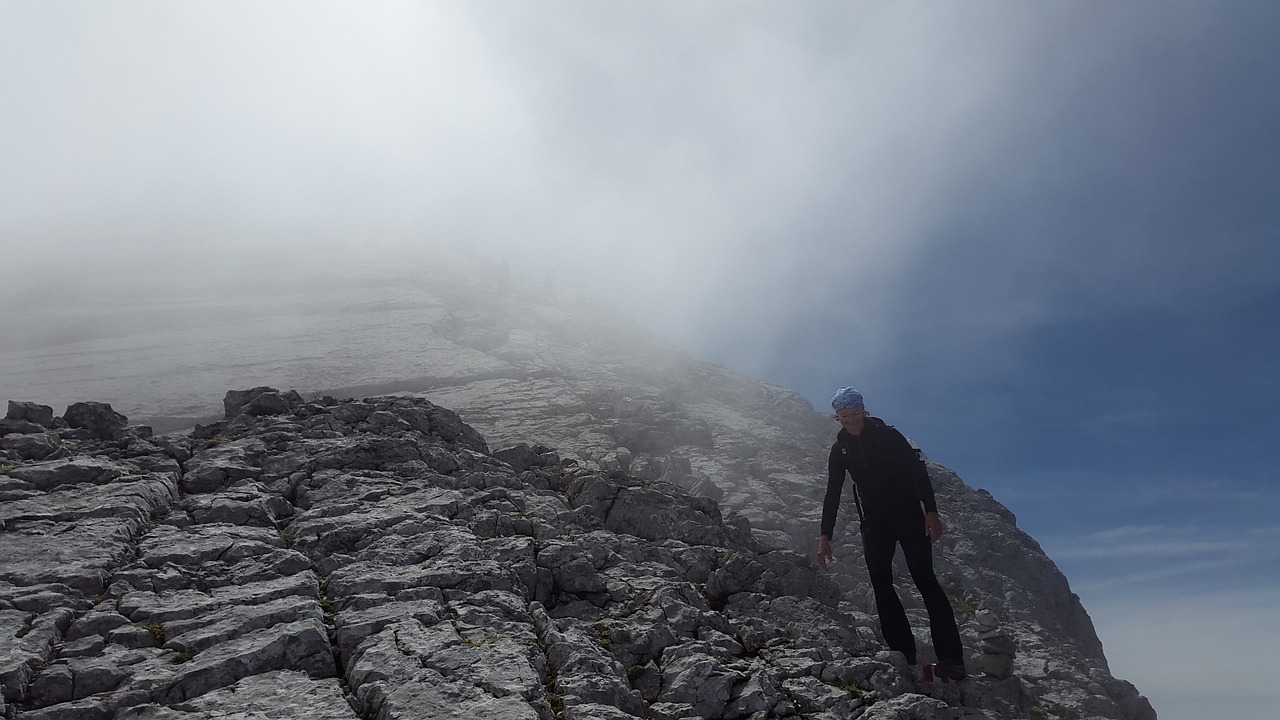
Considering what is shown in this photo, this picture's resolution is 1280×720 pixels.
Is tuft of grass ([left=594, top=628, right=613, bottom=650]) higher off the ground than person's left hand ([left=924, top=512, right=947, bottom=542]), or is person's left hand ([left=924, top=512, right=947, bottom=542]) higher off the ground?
person's left hand ([left=924, top=512, right=947, bottom=542])

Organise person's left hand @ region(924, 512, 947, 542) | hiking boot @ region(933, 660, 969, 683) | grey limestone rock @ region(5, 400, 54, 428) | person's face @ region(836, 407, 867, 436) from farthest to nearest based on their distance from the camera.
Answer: grey limestone rock @ region(5, 400, 54, 428) → person's face @ region(836, 407, 867, 436) → person's left hand @ region(924, 512, 947, 542) → hiking boot @ region(933, 660, 969, 683)

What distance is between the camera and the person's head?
15500mm

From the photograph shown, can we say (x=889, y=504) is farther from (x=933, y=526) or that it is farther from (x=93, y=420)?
(x=93, y=420)

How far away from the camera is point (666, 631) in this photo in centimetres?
1371

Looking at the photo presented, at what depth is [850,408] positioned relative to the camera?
50.8 ft

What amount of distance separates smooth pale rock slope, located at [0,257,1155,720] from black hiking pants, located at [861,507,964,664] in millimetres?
748

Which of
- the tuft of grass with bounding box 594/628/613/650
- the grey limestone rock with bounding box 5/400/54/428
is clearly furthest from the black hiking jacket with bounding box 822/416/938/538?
the grey limestone rock with bounding box 5/400/54/428

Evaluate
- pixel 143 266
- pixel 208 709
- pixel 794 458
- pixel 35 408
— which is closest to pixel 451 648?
pixel 208 709

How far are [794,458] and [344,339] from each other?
35469 mm

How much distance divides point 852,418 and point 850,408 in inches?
8.3

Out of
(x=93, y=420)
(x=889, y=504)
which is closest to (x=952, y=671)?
(x=889, y=504)

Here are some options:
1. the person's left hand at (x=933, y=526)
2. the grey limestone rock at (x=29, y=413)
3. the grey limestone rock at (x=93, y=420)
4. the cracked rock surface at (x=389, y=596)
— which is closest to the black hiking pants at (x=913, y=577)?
the person's left hand at (x=933, y=526)

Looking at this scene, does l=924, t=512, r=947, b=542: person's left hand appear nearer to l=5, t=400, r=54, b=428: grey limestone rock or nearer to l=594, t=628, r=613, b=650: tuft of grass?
l=594, t=628, r=613, b=650: tuft of grass

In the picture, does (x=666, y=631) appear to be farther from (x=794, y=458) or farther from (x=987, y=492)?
(x=987, y=492)
